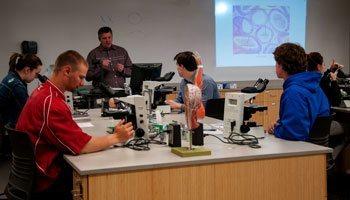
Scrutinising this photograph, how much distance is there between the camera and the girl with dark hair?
13.4ft

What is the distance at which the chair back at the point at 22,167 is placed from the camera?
241cm

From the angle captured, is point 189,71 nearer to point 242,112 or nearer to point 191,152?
point 242,112

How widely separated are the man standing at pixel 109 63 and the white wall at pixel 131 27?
695 mm

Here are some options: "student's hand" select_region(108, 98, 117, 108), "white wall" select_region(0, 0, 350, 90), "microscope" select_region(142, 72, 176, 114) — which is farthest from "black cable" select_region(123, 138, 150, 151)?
"white wall" select_region(0, 0, 350, 90)

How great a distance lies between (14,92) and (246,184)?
254 cm

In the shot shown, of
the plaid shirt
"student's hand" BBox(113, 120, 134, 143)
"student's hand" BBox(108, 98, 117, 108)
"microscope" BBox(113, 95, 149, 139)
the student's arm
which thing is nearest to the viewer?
the student's arm

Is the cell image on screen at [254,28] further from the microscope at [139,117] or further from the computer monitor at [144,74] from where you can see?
the microscope at [139,117]

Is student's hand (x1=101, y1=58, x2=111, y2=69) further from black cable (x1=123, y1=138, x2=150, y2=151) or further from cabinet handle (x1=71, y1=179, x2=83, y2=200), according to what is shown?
cabinet handle (x1=71, y1=179, x2=83, y2=200)

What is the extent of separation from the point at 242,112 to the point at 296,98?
36 centimetres

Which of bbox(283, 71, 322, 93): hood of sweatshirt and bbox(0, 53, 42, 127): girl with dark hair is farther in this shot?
bbox(0, 53, 42, 127): girl with dark hair

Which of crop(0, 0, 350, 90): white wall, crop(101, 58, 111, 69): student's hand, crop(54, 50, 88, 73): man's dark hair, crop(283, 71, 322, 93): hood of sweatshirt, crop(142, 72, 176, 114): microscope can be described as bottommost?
crop(142, 72, 176, 114): microscope

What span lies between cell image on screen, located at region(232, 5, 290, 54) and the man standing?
2.15 metres

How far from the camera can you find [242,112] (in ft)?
9.43

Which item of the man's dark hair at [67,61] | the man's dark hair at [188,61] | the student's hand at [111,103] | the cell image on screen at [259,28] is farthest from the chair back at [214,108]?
the cell image on screen at [259,28]
